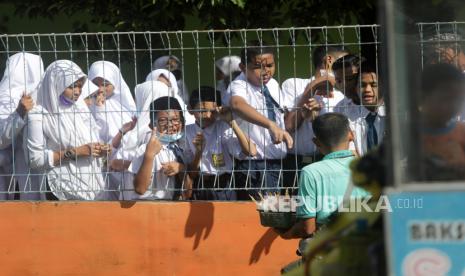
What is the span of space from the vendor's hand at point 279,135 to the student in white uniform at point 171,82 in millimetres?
607

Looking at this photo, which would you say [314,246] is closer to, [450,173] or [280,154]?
[450,173]

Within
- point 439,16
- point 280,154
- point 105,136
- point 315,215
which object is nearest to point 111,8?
point 105,136

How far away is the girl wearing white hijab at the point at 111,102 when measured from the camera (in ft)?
23.9

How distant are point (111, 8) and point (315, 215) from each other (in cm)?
469

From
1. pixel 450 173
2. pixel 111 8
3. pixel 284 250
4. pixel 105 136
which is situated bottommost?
pixel 284 250

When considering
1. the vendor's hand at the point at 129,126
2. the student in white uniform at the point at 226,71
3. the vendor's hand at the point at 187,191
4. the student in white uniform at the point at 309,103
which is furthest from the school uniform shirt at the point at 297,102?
the vendor's hand at the point at 129,126

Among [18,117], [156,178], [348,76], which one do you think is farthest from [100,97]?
[348,76]

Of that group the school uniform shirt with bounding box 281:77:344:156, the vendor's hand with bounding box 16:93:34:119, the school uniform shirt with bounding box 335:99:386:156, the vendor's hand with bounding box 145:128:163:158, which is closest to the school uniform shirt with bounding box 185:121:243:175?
the vendor's hand with bounding box 145:128:163:158

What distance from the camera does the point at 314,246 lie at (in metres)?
3.55

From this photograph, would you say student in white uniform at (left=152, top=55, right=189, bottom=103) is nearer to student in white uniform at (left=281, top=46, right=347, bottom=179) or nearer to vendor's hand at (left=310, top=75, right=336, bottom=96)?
student in white uniform at (left=281, top=46, right=347, bottom=179)

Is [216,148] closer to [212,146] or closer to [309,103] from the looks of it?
[212,146]

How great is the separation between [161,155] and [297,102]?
1.10 m

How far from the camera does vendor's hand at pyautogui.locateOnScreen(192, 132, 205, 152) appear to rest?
7.23 m

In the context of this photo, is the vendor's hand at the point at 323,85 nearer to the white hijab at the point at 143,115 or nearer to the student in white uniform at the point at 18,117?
the white hijab at the point at 143,115
